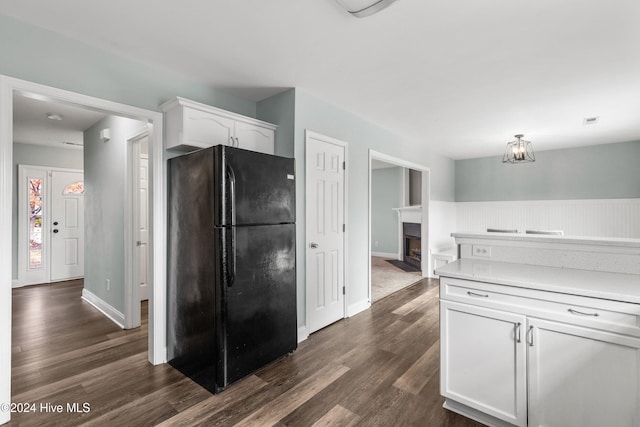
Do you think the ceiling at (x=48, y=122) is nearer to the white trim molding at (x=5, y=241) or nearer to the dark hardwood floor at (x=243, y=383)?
the white trim molding at (x=5, y=241)

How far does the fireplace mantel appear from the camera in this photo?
7266 mm

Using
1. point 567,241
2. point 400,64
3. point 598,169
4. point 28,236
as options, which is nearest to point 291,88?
point 400,64

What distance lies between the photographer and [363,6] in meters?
1.77

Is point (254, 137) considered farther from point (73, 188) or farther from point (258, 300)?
point (73, 188)

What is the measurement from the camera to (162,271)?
2619mm

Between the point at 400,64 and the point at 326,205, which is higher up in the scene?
the point at 400,64

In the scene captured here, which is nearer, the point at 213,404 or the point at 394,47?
the point at 213,404

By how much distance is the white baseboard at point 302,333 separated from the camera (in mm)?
3000

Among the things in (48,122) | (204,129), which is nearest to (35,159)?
(48,122)

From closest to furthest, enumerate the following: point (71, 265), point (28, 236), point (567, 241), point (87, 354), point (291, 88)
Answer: point (567, 241) → point (87, 354) → point (291, 88) → point (28, 236) → point (71, 265)

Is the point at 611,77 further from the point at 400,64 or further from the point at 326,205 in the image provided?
the point at 326,205

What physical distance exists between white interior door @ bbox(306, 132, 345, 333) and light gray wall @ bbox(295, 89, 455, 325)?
9cm

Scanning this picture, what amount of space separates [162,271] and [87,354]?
1.06m

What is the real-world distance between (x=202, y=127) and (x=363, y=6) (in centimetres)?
155
